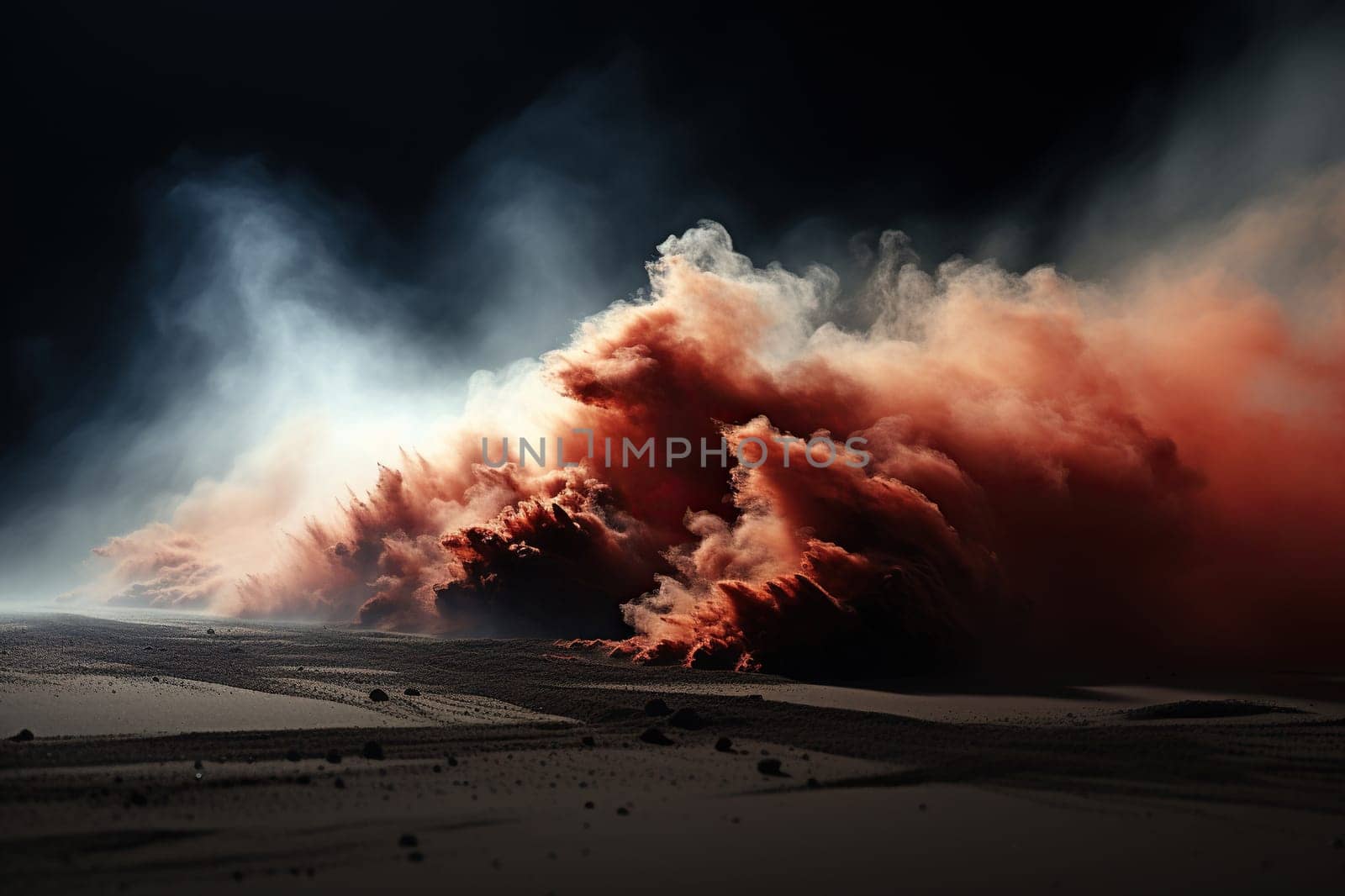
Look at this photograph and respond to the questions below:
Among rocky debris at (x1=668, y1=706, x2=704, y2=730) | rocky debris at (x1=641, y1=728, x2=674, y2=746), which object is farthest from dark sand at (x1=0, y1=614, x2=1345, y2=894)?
rocky debris at (x1=668, y1=706, x2=704, y2=730)

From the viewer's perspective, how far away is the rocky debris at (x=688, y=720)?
17.2m

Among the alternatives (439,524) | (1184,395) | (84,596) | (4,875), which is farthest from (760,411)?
(84,596)

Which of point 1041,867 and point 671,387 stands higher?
point 671,387

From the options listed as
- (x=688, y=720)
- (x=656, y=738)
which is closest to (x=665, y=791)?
(x=656, y=738)

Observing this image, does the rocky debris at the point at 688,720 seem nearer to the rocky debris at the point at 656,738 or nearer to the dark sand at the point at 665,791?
the dark sand at the point at 665,791

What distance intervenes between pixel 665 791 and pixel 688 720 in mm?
5240

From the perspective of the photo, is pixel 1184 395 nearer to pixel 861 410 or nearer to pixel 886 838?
pixel 861 410

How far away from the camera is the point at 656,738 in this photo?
614 inches

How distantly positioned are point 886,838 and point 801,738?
19.7ft

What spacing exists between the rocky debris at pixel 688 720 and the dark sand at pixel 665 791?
0.28m

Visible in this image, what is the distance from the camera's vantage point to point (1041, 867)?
920 centimetres

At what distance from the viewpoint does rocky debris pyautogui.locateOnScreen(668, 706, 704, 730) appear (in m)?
17.2

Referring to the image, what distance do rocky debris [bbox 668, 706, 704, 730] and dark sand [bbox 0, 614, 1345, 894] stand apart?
284 mm

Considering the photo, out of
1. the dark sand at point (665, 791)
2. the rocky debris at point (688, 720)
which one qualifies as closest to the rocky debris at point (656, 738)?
the dark sand at point (665, 791)
